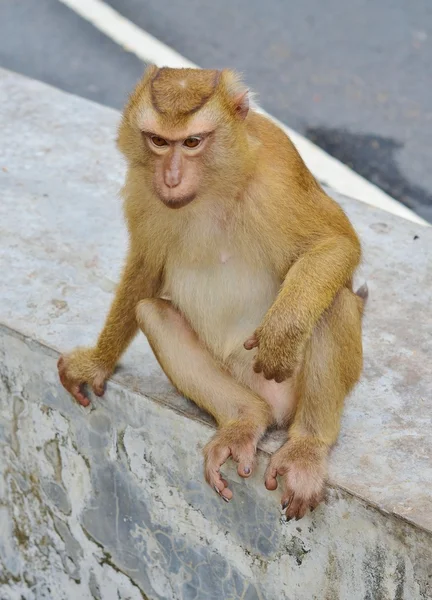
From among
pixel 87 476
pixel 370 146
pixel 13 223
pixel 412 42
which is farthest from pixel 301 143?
pixel 87 476

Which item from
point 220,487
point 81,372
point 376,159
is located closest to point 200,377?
point 220,487

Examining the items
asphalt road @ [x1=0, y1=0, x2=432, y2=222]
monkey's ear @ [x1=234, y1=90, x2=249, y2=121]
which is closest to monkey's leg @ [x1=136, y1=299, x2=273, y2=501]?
monkey's ear @ [x1=234, y1=90, x2=249, y2=121]

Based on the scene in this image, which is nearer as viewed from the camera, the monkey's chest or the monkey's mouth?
the monkey's mouth

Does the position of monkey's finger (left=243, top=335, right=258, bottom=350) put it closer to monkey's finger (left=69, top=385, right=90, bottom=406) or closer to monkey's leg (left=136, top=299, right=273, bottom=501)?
monkey's leg (left=136, top=299, right=273, bottom=501)

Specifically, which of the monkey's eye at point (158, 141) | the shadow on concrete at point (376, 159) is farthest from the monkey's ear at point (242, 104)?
the shadow on concrete at point (376, 159)

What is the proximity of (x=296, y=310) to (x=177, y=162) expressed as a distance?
573 millimetres

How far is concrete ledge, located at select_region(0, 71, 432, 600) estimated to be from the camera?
3561 millimetres

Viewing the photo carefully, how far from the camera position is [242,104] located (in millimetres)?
3615

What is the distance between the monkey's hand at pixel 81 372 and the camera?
4.04 m

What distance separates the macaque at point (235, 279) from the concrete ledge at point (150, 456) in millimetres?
117

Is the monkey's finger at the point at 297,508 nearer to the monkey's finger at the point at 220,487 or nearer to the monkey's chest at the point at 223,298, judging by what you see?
the monkey's finger at the point at 220,487

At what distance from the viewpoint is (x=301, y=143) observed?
7875 mm

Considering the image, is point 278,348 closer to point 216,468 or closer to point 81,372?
point 216,468

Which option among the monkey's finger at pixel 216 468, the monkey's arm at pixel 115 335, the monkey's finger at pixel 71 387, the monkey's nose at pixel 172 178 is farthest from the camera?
the monkey's finger at pixel 71 387
